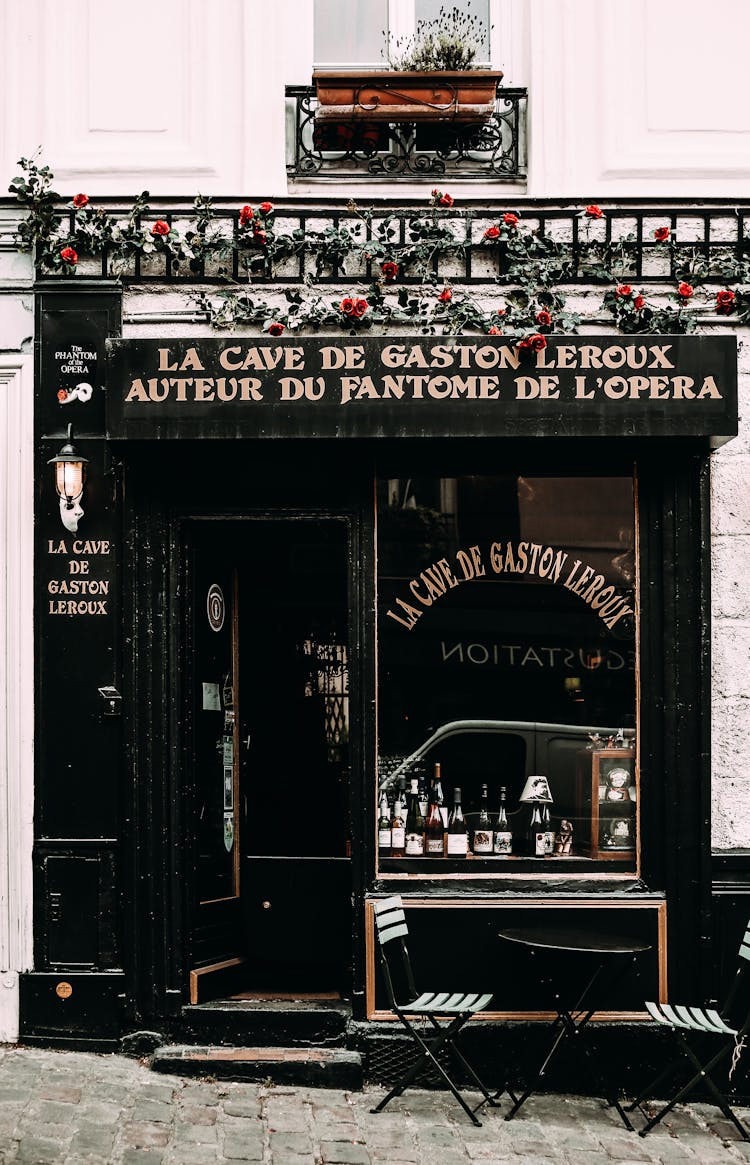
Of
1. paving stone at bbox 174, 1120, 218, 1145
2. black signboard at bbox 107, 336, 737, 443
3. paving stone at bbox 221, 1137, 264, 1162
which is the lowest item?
paving stone at bbox 221, 1137, 264, 1162

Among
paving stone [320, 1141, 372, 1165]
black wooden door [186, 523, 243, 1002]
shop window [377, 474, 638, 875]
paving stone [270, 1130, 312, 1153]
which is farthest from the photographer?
black wooden door [186, 523, 243, 1002]

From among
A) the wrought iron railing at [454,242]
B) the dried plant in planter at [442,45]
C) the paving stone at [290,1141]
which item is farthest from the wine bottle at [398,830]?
the dried plant in planter at [442,45]

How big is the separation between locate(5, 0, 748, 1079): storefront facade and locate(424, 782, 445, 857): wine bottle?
0.11 feet

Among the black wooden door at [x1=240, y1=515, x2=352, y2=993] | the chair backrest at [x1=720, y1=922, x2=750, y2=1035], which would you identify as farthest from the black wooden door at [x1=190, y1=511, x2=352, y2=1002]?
the chair backrest at [x1=720, y1=922, x2=750, y2=1035]

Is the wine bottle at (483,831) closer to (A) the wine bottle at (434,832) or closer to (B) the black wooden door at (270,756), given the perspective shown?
(A) the wine bottle at (434,832)

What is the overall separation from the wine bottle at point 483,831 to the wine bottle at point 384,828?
49cm

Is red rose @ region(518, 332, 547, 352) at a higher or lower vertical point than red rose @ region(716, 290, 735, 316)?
lower

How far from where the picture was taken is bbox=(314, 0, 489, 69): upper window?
7461mm

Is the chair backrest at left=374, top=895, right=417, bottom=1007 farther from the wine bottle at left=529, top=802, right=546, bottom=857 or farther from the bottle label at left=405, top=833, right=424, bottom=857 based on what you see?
the wine bottle at left=529, top=802, right=546, bottom=857


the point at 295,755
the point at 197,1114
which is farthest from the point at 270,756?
the point at 197,1114

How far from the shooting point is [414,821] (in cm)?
708

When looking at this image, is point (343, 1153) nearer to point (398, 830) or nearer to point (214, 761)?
point (398, 830)

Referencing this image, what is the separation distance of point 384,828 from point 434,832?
11.4 inches

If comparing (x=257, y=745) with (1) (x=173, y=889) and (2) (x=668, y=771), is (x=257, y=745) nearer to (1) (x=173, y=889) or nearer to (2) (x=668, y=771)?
(1) (x=173, y=889)
